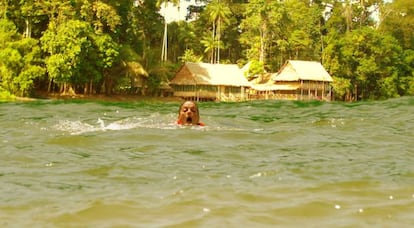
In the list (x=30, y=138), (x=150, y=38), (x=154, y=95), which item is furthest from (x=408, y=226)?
(x=150, y=38)

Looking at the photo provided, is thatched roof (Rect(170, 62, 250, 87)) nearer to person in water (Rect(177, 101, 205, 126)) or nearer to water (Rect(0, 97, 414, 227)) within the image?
person in water (Rect(177, 101, 205, 126))

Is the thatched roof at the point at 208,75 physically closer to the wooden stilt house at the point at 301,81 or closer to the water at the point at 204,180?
the wooden stilt house at the point at 301,81

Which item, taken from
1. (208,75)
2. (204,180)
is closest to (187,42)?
(208,75)

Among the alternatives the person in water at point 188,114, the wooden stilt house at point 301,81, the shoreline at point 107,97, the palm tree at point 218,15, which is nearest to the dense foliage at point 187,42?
the palm tree at point 218,15

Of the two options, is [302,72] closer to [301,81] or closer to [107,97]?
[301,81]

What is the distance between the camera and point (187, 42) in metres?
68.6

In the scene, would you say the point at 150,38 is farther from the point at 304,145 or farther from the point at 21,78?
the point at 304,145

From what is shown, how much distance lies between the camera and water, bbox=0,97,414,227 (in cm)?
450

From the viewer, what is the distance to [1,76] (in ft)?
133

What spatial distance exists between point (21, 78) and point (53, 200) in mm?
36967

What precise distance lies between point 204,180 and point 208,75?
49.2 meters

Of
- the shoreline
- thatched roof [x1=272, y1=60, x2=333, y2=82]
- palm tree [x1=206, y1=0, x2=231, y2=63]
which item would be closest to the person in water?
the shoreline

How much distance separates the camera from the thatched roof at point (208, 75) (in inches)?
2106

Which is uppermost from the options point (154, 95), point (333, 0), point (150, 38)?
point (333, 0)
